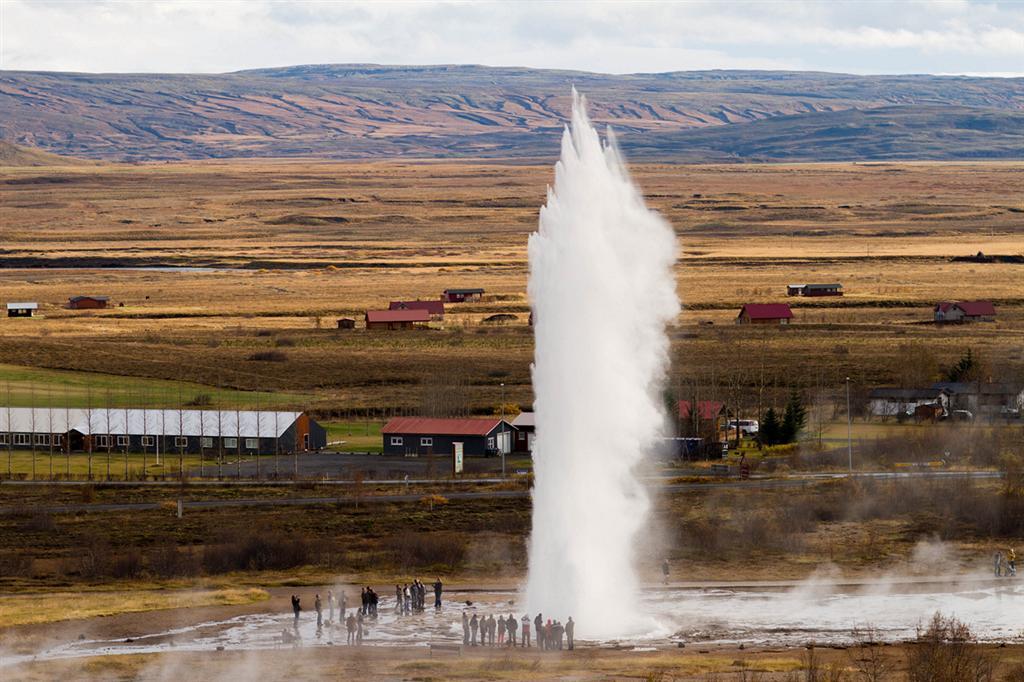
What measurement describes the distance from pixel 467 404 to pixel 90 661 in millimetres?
49371

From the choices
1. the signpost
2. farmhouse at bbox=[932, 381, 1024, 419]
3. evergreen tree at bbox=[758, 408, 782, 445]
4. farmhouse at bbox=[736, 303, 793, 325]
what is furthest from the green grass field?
farmhouse at bbox=[736, 303, 793, 325]

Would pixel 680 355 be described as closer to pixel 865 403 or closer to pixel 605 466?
pixel 865 403

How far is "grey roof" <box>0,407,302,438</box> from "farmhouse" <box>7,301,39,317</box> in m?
70.0

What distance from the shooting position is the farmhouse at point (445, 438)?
267 ft

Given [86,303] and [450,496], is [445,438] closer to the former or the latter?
[450,496]

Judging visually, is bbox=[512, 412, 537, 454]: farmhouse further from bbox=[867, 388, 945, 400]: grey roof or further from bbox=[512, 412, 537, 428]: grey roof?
bbox=[867, 388, 945, 400]: grey roof

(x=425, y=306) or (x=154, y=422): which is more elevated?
(x=425, y=306)

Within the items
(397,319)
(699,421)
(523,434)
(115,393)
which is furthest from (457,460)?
(397,319)

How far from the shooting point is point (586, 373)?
1950 inches

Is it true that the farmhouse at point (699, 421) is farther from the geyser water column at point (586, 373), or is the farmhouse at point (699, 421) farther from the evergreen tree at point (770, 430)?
the geyser water column at point (586, 373)

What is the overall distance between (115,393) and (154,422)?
16.0 m

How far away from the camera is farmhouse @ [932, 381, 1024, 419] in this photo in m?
86.6

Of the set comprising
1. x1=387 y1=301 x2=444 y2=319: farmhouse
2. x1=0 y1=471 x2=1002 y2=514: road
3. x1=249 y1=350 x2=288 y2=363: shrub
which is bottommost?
x1=0 y1=471 x2=1002 y2=514: road

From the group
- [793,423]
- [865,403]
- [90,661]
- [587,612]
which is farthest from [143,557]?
[865,403]
